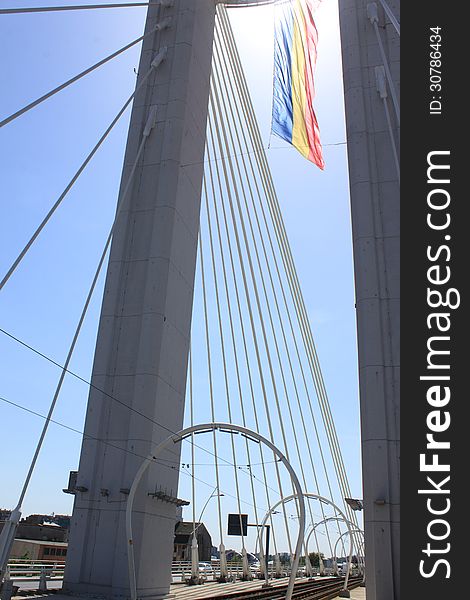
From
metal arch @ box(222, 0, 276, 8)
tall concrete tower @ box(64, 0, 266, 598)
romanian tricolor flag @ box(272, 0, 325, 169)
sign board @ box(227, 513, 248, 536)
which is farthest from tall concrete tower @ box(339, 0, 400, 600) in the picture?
sign board @ box(227, 513, 248, 536)

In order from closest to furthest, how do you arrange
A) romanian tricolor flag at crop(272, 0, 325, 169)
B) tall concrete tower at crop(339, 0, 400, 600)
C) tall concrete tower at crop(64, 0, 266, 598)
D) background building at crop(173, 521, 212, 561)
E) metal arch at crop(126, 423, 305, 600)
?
metal arch at crop(126, 423, 305, 600)
tall concrete tower at crop(339, 0, 400, 600)
tall concrete tower at crop(64, 0, 266, 598)
romanian tricolor flag at crop(272, 0, 325, 169)
background building at crop(173, 521, 212, 561)

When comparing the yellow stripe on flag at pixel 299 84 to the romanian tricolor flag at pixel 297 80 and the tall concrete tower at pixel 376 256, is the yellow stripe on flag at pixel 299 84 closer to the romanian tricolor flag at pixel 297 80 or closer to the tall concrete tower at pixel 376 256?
the romanian tricolor flag at pixel 297 80

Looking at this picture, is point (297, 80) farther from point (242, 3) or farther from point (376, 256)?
point (242, 3)

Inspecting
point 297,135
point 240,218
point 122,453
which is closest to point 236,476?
point 122,453

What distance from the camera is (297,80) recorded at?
18.2m

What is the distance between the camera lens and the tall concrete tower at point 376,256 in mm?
13680

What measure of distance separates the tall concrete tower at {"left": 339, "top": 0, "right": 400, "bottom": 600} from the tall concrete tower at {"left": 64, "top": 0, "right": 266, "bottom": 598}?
5.12m

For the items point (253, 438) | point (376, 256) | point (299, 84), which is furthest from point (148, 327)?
point (299, 84)

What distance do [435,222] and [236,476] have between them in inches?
571

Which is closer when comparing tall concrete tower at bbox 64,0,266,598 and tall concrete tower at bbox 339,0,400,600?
tall concrete tower at bbox 339,0,400,600

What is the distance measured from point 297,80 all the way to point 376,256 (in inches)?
244

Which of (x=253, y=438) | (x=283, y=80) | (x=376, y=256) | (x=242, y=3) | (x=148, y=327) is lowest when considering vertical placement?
(x=253, y=438)

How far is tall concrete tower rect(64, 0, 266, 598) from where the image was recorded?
50.0ft

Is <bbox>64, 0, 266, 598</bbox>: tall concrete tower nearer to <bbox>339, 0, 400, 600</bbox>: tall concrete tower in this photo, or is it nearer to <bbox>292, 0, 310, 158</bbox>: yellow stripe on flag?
<bbox>292, 0, 310, 158</bbox>: yellow stripe on flag
